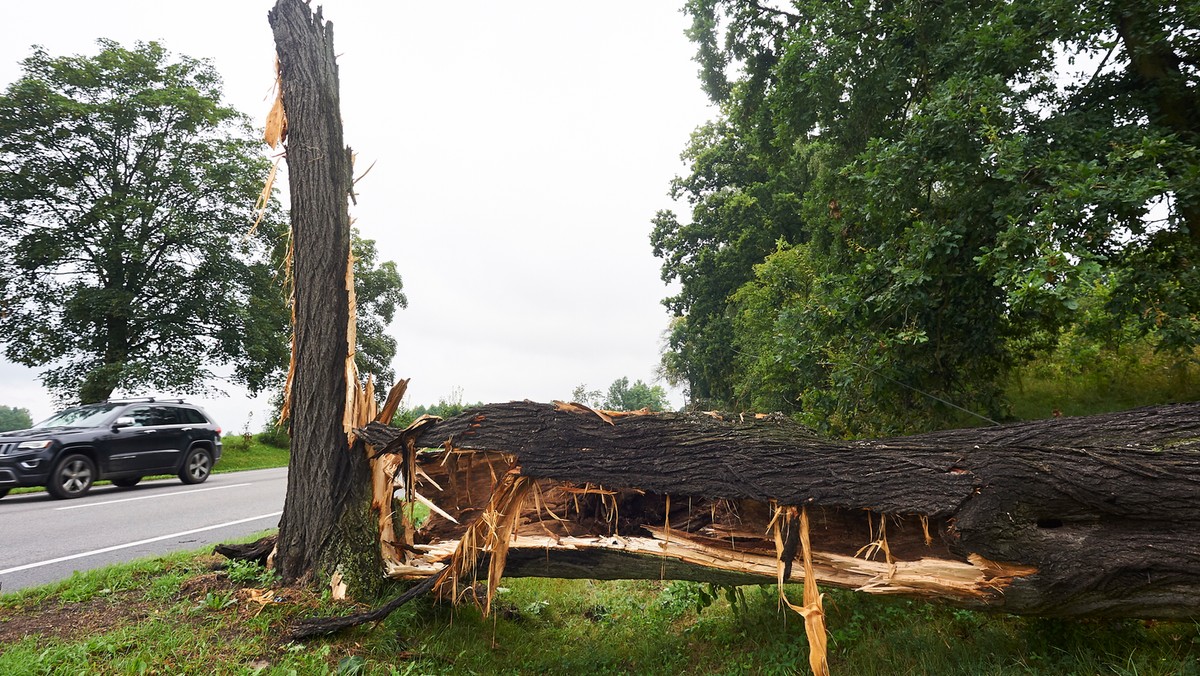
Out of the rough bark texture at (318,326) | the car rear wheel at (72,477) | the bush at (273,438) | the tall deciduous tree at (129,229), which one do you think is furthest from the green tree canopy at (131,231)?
the rough bark texture at (318,326)

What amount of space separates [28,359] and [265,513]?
595 inches

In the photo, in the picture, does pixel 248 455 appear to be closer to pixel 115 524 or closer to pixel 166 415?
pixel 166 415

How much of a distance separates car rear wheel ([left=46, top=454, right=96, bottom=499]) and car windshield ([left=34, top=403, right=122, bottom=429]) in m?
0.75

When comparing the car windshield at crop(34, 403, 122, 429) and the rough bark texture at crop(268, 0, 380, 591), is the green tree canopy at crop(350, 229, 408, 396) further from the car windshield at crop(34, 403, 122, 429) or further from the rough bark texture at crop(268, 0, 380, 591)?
the rough bark texture at crop(268, 0, 380, 591)

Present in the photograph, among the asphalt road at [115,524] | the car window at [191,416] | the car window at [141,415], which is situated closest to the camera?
the asphalt road at [115,524]

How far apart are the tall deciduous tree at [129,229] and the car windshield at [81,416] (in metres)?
7.71

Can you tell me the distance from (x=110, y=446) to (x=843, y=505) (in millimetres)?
12671

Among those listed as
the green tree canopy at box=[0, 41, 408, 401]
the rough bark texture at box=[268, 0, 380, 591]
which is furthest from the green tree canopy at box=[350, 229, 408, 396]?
the rough bark texture at box=[268, 0, 380, 591]

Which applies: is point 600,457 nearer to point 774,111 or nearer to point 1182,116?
point 774,111

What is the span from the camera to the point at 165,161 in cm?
2080

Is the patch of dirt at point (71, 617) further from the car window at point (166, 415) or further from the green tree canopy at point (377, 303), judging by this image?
the green tree canopy at point (377, 303)

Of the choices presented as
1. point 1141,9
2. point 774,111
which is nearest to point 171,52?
point 774,111

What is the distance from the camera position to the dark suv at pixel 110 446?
9.95 meters

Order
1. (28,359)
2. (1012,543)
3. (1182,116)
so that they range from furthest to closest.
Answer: (28,359)
(1182,116)
(1012,543)
